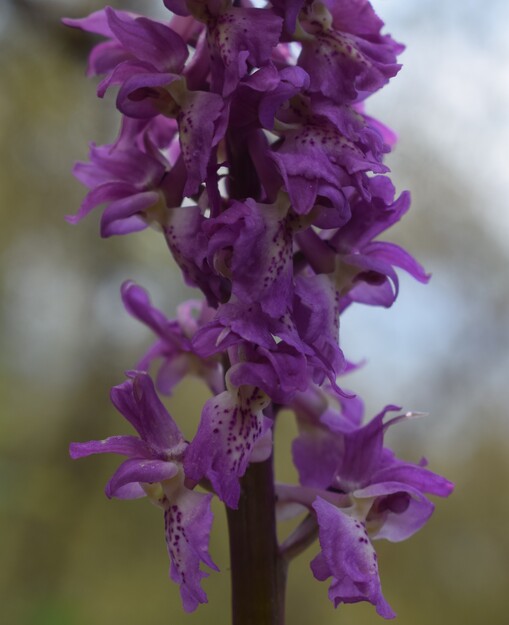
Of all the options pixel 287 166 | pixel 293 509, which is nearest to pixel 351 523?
pixel 293 509

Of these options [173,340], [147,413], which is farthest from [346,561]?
[173,340]

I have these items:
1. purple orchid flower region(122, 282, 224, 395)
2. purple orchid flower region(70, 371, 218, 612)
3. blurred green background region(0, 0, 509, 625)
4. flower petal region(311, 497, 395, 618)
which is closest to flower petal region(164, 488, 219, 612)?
purple orchid flower region(70, 371, 218, 612)

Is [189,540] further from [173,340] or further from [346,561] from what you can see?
→ [173,340]

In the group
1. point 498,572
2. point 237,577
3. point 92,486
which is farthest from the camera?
point 498,572

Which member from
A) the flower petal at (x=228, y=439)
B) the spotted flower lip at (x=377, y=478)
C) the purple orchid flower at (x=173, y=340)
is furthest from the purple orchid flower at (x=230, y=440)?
the purple orchid flower at (x=173, y=340)

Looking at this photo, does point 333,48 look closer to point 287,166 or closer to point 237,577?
point 287,166
